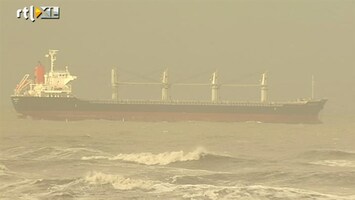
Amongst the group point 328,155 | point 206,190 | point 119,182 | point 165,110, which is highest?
point 165,110

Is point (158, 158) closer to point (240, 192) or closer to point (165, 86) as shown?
point (240, 192)

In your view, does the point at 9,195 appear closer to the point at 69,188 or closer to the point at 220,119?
the point at 69,188

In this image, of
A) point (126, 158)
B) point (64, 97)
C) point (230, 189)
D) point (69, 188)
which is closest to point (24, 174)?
point (69, 188)

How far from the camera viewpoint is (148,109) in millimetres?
115750

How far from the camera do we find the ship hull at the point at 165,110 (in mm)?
112250

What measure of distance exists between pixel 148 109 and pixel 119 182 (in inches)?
3376

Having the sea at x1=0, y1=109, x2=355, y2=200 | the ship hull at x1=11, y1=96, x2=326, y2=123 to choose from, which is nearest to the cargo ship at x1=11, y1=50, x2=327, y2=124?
the ship hull at x1=11, y1=96, x2=326, y2=123

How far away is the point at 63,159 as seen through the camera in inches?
1636

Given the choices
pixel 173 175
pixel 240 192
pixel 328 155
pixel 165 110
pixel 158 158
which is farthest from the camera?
pixel 165 110

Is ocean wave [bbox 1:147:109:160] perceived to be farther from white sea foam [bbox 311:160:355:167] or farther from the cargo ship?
the cargo ship

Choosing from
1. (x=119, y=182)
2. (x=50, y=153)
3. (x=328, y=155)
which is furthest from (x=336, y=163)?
(x=50, y=153)

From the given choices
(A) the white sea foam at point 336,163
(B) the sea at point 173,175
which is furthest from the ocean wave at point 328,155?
(A) the white sea foam at point 336,163

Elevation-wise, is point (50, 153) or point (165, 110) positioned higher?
point (165, 110)

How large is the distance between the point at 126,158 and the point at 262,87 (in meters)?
92.1
